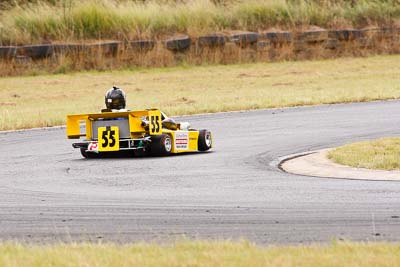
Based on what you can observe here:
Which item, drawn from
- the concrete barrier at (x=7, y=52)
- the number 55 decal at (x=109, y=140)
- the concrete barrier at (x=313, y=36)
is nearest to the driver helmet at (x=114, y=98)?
the number 55 decal at (x=109, y=140)

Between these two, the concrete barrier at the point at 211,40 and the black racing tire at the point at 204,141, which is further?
the concrete barrier at the point at 211,40

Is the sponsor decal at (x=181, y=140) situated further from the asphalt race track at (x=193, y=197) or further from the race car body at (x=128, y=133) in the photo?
the asphalt race track at (x=193, y=197)

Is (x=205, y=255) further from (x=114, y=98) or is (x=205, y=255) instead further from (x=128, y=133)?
(x=114, y=98)

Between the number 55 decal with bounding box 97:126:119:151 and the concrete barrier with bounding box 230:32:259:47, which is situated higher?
the concrete barrier with bounding box 230:32:259:47

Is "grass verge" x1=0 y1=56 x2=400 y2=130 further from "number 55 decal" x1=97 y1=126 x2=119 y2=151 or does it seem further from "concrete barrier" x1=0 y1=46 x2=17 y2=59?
"number 55 decal" x1=97 y1=126 x2=119 y2=151

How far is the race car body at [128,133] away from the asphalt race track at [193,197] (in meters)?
0.24

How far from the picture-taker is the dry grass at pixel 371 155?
13.6m

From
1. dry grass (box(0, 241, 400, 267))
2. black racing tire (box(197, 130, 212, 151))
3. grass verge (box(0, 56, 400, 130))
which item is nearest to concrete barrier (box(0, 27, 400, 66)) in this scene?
grass verge (box(0, 56, 400, 130))

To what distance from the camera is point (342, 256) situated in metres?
7.73

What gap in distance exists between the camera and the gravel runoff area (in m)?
12.9

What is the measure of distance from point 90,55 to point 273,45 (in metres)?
5.88

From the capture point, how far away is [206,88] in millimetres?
31000

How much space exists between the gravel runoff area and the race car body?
1.86 m

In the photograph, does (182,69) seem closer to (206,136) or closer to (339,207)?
(206,136)
